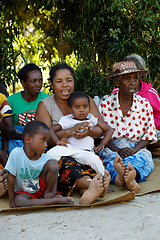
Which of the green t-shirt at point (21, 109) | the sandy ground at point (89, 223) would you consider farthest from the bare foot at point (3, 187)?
the green t-shirt at point (21, 109)

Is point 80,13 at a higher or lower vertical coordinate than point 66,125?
higher

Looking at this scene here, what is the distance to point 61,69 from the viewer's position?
355 cm

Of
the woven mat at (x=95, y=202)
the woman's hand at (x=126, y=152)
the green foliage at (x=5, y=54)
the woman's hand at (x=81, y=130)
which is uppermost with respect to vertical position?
the green foliage at (x=5, y=54)

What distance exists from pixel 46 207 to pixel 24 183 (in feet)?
1.04

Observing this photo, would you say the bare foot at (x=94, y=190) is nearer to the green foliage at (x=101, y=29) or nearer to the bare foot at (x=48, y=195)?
the bare foot at (x=48, y=195)

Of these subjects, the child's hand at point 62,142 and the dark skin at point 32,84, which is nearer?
the child's hand at point 62,142

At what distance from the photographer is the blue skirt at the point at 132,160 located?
346 centimetres

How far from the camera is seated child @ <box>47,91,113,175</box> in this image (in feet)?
10.4

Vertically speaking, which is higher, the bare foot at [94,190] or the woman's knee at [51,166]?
the woman's knee at [51,166]

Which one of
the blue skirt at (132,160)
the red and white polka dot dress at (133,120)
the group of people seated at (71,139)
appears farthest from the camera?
the red and white polka dot dress at (133,120)

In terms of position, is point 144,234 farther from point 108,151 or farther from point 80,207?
point 108,151

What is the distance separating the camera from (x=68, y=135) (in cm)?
332

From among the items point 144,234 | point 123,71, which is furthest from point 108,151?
point 144,234

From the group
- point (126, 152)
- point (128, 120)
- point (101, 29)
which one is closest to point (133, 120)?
point (128, 120)
